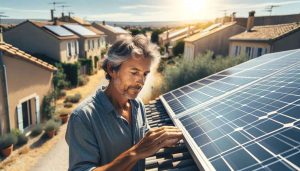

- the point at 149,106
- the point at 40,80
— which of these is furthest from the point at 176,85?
the point at 149,106

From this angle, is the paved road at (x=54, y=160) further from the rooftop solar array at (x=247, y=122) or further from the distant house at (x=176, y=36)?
the distant house at (x=176, y=36)

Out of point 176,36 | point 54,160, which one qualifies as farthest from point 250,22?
point 176,36

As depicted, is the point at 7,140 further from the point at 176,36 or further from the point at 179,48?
the point at 176,36

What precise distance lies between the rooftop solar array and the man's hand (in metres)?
1.12

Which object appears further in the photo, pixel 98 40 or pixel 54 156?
pixel 98 40

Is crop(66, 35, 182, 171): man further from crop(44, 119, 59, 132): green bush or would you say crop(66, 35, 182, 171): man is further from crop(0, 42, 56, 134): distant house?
crop(44, 119, 59, 132): green bush

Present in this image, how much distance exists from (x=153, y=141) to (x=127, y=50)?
Result: 1.07 meters

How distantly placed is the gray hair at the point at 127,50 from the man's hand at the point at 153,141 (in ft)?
2.93

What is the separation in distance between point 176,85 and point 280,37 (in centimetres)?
1076

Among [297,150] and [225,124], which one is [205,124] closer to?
[225,124]

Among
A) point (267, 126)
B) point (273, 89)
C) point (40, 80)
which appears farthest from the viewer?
point (40, 80)

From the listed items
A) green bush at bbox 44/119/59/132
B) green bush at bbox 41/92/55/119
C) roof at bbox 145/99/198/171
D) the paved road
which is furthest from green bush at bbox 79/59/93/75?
roof at bbox 145/99/198/171

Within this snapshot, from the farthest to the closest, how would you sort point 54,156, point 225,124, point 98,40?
point 98,40 < point 54,156 < point 225,124

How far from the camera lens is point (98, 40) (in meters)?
46.0
